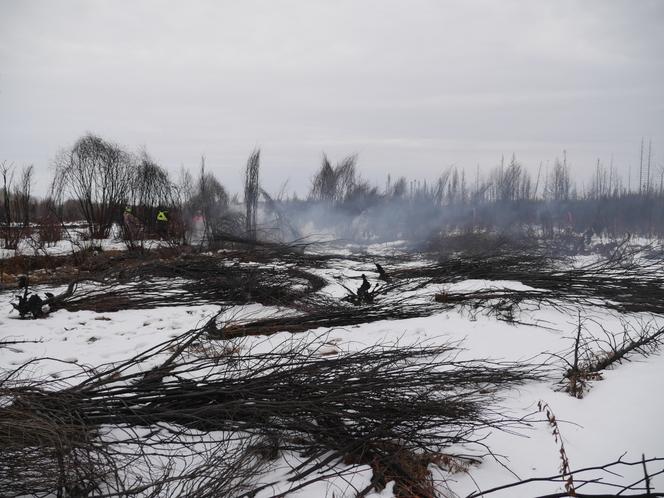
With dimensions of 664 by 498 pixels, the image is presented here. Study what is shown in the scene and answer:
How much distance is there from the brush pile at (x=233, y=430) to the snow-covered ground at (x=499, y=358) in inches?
6.1

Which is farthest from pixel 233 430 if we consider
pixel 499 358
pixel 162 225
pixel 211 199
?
pixel 211 199

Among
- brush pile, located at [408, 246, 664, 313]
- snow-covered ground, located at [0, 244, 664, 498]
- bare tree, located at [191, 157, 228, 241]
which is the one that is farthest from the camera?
bare tree, located at [191, 157, 228, 241]

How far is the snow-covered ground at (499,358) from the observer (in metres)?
2.51

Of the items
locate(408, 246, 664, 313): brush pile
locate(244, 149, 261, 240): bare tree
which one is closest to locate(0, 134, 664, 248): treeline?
locate(244, 149, 261, 240): bare tree

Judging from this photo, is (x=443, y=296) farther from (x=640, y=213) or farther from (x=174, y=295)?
(x=640, y=213)

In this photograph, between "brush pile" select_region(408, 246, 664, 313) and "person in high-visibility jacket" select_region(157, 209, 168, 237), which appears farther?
"person in high-visibility jacket" select_region(157, 209, 168, 237)

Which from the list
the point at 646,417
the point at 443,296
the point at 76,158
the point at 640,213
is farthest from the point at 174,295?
the point at 640,213

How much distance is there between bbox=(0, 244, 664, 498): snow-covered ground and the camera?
8.22ft

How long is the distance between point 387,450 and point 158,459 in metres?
1.42

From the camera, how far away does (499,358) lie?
426 centimetres

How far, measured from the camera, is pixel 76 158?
794 inches

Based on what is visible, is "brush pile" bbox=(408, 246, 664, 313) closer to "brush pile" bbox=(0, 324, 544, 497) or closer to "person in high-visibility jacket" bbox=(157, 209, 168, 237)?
"brush pile" bbox=(0, 324, 544, 497)

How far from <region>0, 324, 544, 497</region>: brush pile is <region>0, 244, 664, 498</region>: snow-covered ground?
0.51ft

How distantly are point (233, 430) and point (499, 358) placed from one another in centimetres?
299
